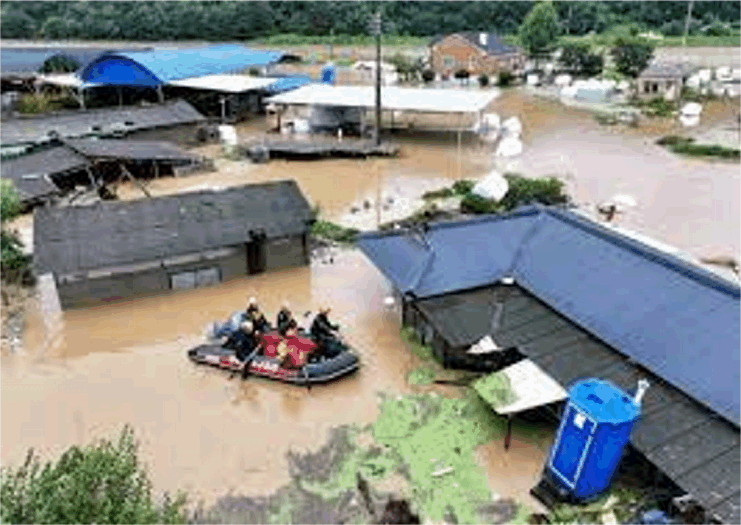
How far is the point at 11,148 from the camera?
31.1 m

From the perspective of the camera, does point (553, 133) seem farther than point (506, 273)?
Yes

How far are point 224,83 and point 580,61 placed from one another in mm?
25039

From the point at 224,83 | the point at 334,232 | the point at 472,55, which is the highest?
the point at 472,55

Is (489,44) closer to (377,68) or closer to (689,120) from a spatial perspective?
(689,120)

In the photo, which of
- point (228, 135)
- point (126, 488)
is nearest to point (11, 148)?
point (228, 135)

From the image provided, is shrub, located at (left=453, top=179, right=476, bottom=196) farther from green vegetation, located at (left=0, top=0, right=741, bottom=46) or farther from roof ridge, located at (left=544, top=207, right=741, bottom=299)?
green vegetation, located at (left=0, top=0, right=741, bottom=46)

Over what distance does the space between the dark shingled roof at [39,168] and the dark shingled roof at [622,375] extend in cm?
1540

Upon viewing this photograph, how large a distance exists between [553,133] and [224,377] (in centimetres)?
2663

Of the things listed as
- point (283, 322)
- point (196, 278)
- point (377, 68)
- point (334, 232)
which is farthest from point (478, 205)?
point (377, 68)

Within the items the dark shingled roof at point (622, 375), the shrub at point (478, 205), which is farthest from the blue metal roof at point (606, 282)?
the shrub at point (478, 205)

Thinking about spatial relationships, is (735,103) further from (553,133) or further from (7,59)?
(7,59)

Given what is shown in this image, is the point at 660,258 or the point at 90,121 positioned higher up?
the point at 660,258

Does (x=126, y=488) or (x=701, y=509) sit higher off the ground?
(x=126, y=488)

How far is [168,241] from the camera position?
64.0 feet
